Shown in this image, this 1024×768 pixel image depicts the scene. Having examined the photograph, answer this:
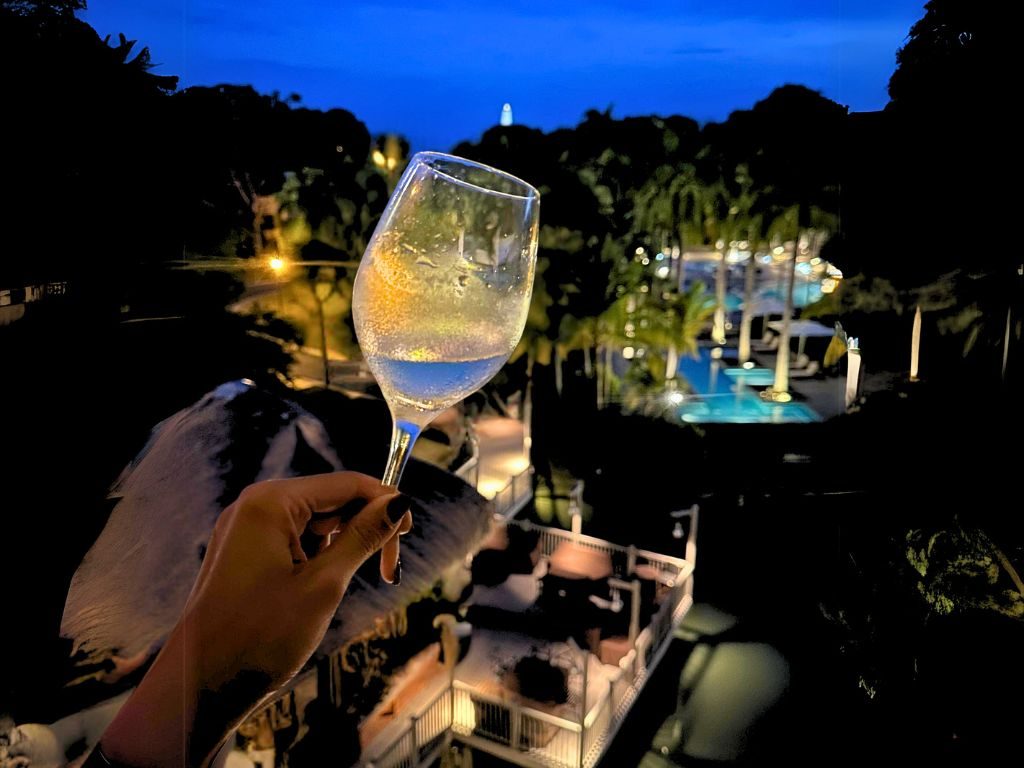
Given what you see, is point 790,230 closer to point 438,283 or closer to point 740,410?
point 740,410

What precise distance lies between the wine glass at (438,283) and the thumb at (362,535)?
0.49ft

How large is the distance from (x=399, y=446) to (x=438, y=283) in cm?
27

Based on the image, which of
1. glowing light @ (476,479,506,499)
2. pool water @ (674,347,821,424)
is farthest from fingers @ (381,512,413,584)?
pool water @ (674,347,821,424)

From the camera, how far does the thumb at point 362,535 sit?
1.03 meters

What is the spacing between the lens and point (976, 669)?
5797 mm

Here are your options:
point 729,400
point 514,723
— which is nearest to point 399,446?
point 514,723

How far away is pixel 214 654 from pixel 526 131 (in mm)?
12282

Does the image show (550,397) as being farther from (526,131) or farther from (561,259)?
(526,131)

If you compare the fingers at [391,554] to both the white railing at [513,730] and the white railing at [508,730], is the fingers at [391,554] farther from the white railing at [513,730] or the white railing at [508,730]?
the white railing at [513,730]

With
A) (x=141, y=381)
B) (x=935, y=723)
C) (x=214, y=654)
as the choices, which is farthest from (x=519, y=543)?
(x=214, y=654)

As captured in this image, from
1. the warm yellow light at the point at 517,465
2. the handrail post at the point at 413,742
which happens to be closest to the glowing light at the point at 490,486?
the warm yellow light at the point at 517,465

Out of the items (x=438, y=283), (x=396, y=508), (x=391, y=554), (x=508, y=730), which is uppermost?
(x=438, y=283)

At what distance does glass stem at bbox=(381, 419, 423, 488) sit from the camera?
106cm

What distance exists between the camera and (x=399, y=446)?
3.52 feet
